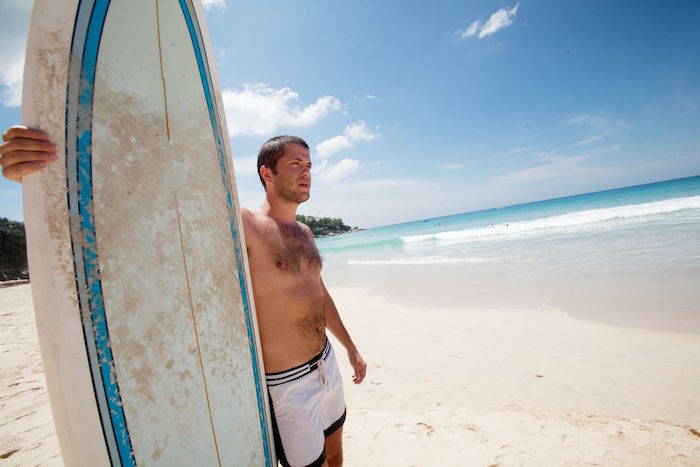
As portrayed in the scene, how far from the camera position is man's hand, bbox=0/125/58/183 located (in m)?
0.81

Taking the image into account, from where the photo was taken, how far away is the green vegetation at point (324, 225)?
70.1 m

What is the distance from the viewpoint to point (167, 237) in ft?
3.79

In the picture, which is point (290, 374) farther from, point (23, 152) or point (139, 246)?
point (23, 152)

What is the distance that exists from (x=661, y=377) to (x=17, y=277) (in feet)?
138

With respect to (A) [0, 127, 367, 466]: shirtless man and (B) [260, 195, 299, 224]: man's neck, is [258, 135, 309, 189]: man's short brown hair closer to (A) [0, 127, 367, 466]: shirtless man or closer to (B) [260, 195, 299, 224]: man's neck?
(A) [0, 127, 367, 466]: shirtless man

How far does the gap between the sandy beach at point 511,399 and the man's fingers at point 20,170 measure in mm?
2534

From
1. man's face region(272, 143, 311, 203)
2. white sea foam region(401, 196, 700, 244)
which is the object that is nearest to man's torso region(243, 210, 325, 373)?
man's face region(272, 143, 311, 203)

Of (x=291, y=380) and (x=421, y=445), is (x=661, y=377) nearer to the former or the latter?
(x=421, y=445)

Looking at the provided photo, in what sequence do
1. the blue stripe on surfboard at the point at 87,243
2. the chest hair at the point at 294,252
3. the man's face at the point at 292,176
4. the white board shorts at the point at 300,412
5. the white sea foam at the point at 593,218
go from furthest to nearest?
the white sea foam at the point at 593,218, the man's face at the point at 292,176, the chest hair at the point at 294,252, the white board shorts at the point at 300,412, the blue stripe on surfboard at the point at 87,243

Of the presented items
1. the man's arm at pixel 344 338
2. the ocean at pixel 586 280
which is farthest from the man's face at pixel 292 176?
the ocean at pixel 586 280

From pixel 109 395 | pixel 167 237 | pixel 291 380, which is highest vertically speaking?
pixel 167 237

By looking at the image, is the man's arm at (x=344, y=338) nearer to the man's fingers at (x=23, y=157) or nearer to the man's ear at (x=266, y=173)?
the man's ear at (x=266, y=173)

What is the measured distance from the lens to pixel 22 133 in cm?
84

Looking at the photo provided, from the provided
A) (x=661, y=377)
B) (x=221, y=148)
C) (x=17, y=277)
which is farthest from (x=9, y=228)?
(x=661, y=377)
